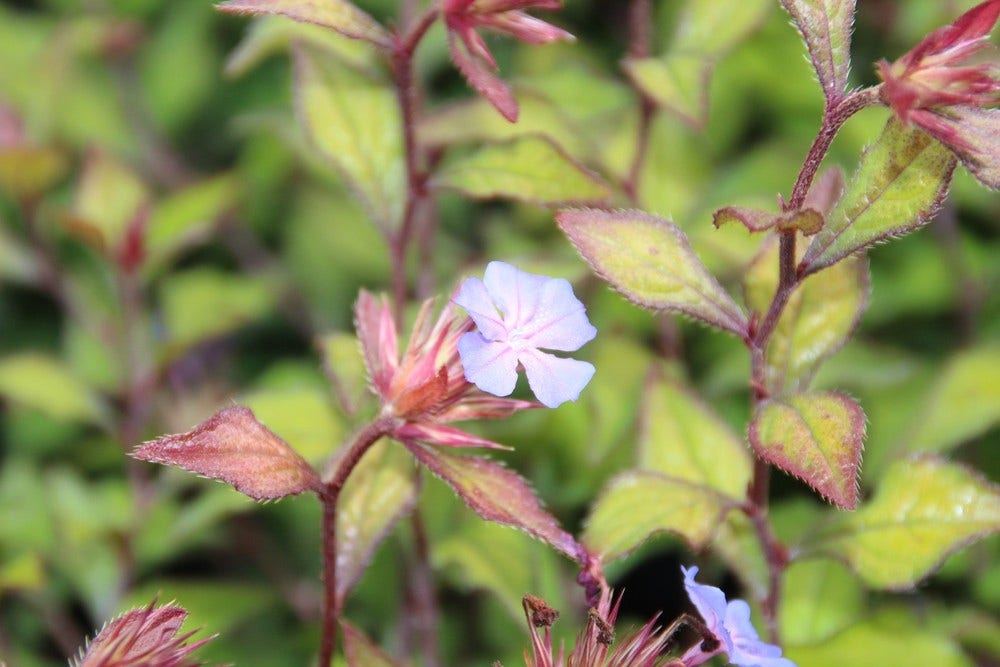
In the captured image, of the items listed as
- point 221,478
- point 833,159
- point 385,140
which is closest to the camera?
point 221,478

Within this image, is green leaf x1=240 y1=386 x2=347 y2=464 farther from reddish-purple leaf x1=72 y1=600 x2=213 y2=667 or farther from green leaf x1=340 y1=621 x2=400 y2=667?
reddish-purple leaf x1=72 y1=600 x2=213 y2=667

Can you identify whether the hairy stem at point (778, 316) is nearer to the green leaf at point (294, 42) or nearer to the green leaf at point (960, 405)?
the green leaf at point (960, 405)

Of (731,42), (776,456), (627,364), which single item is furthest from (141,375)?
(776,456)

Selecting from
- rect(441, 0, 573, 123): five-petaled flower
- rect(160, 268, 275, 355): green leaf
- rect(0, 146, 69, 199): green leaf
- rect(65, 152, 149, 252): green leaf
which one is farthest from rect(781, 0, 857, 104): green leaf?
rect(0, 146, 69, 199): green leaf

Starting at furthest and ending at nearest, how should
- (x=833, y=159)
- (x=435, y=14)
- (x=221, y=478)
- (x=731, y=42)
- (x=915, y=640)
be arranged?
(x=833, y=159), (x=731, y=42), (x=915, y=640), (x=435, y=14), (x=221, y=478)

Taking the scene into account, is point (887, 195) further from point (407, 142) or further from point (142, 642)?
point (142, 642)

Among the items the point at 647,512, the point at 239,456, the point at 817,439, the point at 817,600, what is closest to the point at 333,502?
the point at 239,456

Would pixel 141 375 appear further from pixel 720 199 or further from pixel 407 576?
pixel 720 199
